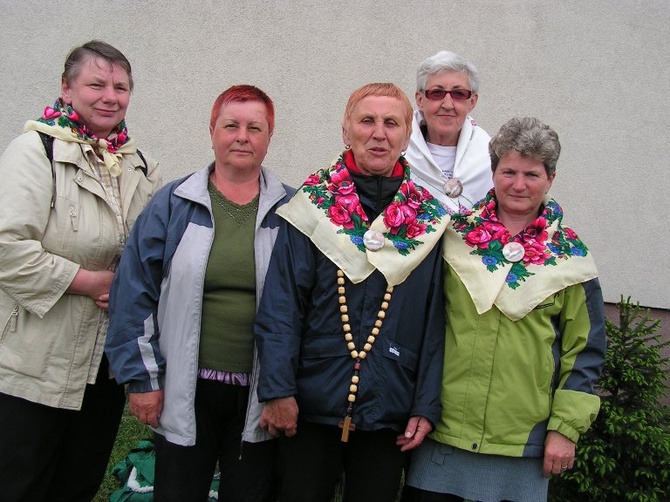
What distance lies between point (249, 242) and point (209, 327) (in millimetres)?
359

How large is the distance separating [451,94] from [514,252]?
101 cm

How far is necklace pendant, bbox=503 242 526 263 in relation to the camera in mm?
2461

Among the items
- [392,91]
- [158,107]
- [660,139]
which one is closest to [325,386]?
[392,91]

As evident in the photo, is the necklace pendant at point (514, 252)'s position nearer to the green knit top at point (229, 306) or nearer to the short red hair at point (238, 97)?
the green knit top at point (229, 306)

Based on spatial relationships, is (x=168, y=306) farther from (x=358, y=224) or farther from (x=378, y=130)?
(x=378, y=130)

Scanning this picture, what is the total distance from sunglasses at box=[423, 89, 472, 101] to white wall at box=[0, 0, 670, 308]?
220 centimetres

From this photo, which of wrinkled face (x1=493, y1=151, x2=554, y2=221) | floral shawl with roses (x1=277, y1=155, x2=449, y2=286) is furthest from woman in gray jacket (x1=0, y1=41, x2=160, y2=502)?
wrinkled face (x1=493, y1=151, x2=554, y2=221)

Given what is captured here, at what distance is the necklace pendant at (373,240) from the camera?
2.40 m

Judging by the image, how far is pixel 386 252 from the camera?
94.9 inches

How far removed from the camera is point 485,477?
2439mm

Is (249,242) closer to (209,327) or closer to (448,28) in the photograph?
(209,327)

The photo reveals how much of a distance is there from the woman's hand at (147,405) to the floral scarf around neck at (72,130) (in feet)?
3.08

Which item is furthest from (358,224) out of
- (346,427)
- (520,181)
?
(346,427)

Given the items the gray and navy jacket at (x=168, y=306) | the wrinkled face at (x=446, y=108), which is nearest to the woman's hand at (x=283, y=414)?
the gray and navy jacket at (x=168, y=306)
